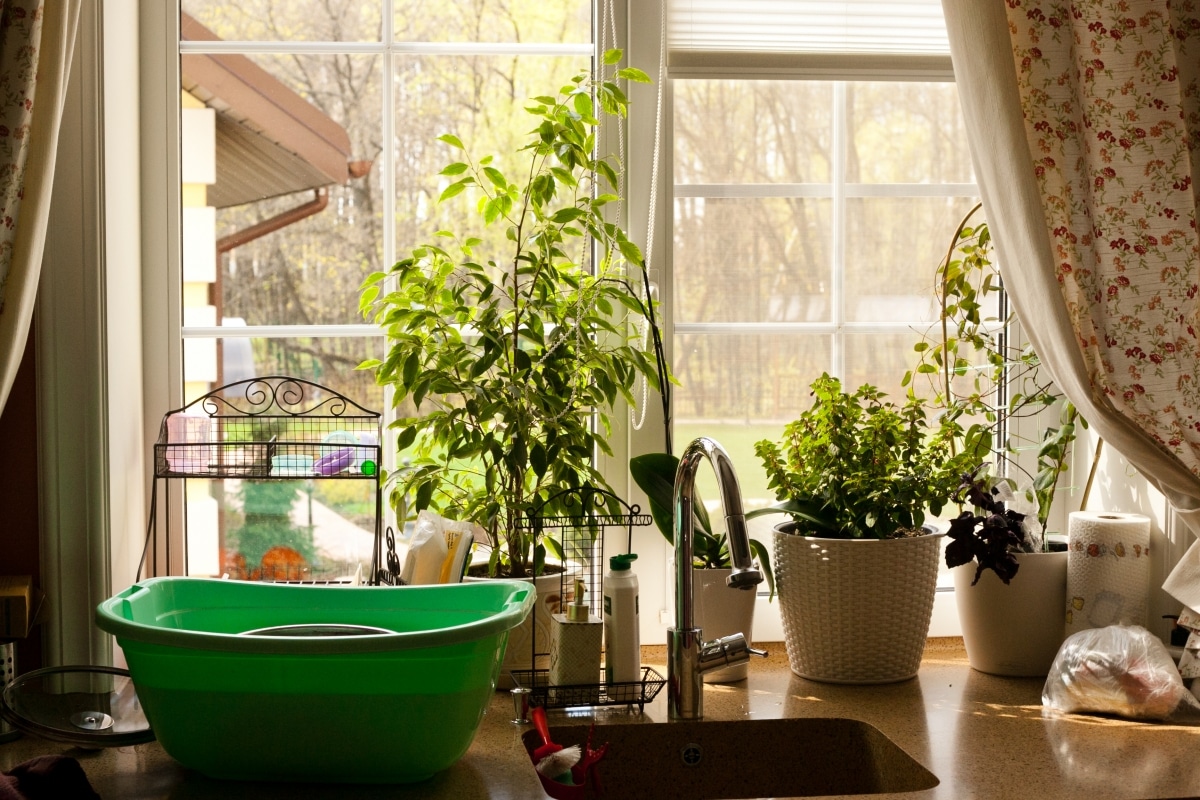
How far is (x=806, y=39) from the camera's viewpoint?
2.02 m

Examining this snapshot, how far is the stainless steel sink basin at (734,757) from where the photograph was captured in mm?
1667

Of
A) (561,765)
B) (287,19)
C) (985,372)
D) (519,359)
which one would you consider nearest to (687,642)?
(561,765)

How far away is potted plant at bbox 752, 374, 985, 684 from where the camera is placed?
5.87 ft

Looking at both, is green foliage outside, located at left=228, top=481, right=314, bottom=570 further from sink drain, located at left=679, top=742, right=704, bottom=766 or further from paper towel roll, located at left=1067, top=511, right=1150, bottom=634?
paper towel roll, located at left=1067, top=511, right=1150, bottom=634

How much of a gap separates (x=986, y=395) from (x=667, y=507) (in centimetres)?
66

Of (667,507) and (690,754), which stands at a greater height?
(667,507)

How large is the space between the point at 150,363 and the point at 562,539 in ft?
2.47

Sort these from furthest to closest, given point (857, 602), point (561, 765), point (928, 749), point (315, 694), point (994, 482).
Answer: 1. point (994, 482)
2. point (857, 602)
3. point (928, 749)
4. point (561, 765)
5. point (315, 694)

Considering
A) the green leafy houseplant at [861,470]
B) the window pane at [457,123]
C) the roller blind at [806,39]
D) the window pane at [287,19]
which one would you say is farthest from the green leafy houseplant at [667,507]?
the window pane at [287,19]

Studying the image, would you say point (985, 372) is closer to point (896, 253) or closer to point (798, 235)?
point (896, 253)

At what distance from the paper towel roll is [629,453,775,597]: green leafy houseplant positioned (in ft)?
1.71

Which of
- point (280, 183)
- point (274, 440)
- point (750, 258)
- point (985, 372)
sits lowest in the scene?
point (274, 440)

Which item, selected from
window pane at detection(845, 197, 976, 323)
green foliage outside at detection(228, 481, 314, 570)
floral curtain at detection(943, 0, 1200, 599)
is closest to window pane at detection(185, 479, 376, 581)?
green foliage outside at detection(228, 481, 314, 570)

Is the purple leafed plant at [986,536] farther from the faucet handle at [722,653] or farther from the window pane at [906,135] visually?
the window pane at [906,135]
